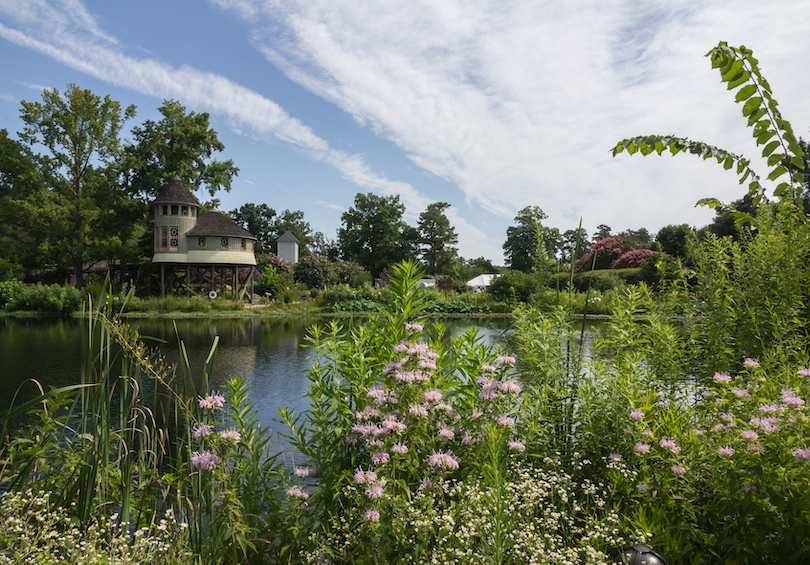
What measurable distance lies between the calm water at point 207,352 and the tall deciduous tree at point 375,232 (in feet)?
78.6

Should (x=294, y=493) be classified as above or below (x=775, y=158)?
below

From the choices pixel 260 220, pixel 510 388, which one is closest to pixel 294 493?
pixel 510 388

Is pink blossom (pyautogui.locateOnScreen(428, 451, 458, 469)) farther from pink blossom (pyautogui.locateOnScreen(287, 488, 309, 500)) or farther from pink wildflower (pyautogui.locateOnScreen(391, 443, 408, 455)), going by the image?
pink blossom (pyautogui.locateOnScreen(287, 488, 309, 500))

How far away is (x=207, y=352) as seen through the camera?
11398 millimetres

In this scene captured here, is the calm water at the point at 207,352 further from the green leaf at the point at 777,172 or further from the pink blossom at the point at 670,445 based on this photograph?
the green leaf at the point at 777,172

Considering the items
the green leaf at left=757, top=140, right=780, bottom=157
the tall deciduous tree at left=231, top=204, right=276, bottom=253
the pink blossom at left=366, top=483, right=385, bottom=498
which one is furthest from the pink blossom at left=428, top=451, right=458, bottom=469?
the tall deciduous tree at left=231, top=204, right=276, bottom=253

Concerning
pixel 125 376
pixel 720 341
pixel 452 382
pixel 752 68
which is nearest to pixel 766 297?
pixel 720 341

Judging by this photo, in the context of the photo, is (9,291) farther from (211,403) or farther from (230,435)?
(230,435)

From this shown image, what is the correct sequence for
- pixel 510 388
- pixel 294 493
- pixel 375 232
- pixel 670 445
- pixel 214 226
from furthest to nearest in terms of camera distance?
1. pixel 375 232
2. pixel 214 226
3. pixel 510 388
4. pixel 294 493
5. pixel 670 445

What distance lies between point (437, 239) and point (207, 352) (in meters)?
32.3

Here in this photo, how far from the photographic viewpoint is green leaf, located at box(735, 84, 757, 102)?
2691 mm

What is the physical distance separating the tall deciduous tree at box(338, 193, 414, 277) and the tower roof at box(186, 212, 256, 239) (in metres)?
17.7

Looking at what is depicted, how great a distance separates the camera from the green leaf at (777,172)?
2773 mm

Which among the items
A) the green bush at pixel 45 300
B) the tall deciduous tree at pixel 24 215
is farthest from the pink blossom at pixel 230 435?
the tall deciduous tree at pixel 24 215
